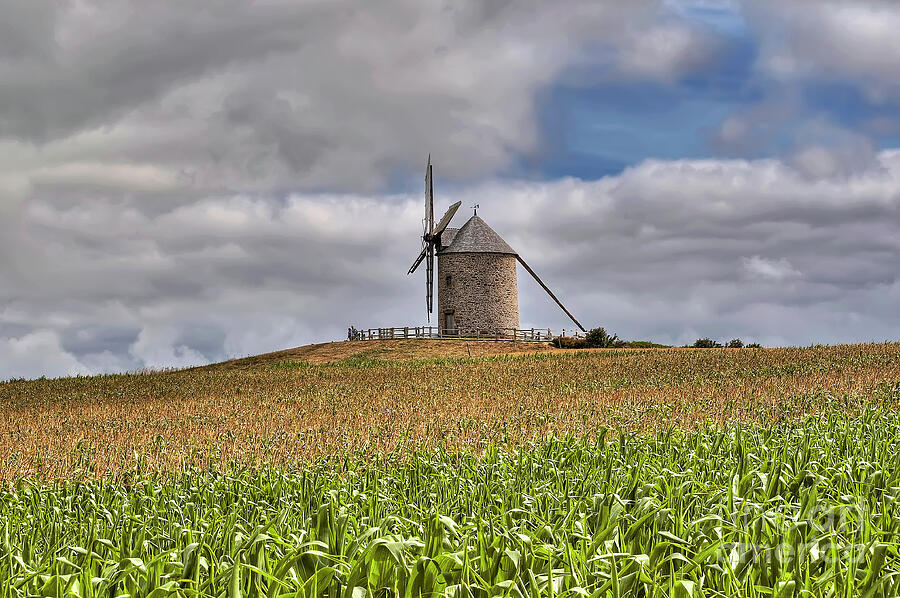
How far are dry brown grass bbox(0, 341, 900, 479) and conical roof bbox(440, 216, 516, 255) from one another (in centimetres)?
1760

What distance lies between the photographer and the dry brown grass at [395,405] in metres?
12.6

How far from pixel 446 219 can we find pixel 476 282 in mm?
5816

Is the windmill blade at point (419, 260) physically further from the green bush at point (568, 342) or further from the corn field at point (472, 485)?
the corn field at point (472, 485)

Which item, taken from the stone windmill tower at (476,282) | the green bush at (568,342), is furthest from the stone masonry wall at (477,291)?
the green bush at (568,342)

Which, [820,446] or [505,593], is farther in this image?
[820,446]

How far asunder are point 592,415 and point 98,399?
15.4 meters

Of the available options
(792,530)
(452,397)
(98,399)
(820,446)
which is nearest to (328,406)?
(452,397)

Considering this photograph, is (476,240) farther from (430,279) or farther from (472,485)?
(472,485)

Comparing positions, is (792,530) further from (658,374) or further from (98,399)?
(98,399)

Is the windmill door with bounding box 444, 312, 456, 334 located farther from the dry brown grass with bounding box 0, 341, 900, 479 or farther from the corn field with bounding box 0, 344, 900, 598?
the corn field with bounding box 0, 344, 900, 598

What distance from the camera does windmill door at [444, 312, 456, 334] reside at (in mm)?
46281

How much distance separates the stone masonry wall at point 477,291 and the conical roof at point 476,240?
308mm

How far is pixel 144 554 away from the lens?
5.02 metres

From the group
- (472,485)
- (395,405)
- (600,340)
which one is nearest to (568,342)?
(600,340)
